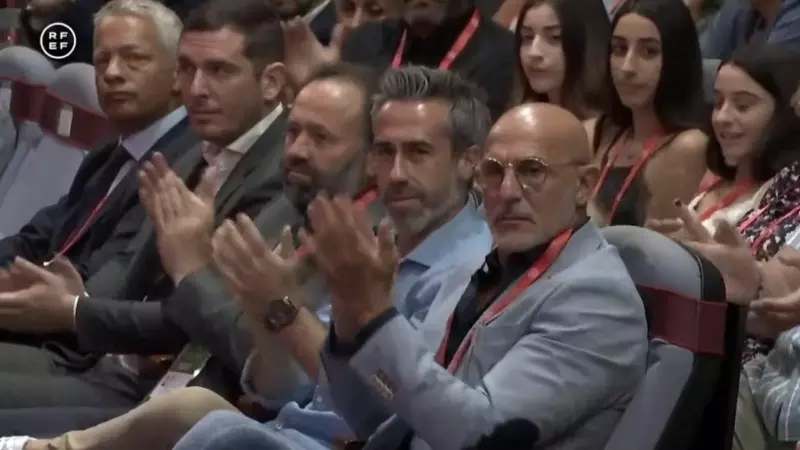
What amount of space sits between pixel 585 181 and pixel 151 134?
1.39 metres

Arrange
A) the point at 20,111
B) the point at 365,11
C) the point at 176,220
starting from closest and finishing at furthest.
Result: the point at 176,220
the point at 365,11
the point at 20,111

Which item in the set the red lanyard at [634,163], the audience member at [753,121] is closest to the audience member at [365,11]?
the red lanyard at [634,163]

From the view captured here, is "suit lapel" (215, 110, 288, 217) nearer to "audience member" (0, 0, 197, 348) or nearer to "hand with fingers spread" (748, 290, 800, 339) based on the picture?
"audience member" (0, 0, 197, 348)

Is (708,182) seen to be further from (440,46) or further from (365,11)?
(365,11)

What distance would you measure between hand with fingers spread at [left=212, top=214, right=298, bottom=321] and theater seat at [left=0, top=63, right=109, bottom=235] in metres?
1.95

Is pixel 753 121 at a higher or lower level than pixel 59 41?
higher

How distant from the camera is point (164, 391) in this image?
8.40 feet

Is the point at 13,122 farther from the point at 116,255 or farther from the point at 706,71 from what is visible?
the point at 706,71

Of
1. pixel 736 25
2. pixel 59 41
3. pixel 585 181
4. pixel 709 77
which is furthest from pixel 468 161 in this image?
pixel 59 41

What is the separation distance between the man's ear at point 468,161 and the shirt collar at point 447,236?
0.05 m

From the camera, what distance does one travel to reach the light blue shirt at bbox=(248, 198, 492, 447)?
229cm

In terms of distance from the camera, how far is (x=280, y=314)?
2.19 metres

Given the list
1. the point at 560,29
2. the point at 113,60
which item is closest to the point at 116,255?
the point at 113,60

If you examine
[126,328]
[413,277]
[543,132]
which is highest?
[543,132]
